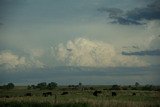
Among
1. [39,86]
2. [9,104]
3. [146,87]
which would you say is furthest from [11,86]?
[9,104]

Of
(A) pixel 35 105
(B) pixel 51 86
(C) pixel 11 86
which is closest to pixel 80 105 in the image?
(A) pixel 35 105

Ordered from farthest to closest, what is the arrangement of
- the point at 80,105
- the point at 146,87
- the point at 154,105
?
the point at 146,87
the point at 154,105
the point at 80,105

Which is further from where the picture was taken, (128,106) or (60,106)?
(128,106)

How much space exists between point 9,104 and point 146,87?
6343cm

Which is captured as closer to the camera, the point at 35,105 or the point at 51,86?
the point at 35,105

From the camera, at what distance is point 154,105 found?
30.7 m

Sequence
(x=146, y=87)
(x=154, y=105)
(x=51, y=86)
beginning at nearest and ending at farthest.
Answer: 1. (x=154, y=105)
2. (x=146, y=87)
3. (x=51, y=86)

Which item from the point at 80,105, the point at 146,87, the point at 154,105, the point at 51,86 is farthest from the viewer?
the point at 51,86

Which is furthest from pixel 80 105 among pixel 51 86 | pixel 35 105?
pixel 51 86

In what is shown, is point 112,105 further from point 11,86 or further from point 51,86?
point 11,86

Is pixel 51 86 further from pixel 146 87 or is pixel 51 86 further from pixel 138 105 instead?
pixel 138 105

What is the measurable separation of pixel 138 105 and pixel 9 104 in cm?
1002

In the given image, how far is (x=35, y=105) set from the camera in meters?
30.1

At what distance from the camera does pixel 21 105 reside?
29.6 m
